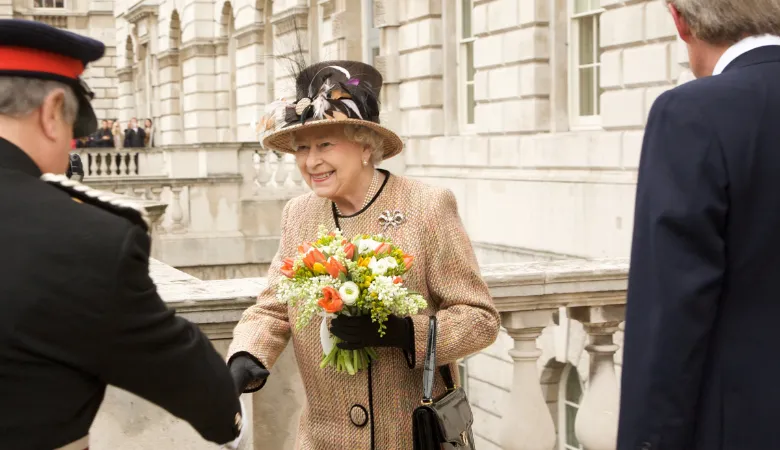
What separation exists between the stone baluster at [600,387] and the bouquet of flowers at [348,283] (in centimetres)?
120

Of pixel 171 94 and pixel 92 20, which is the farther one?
pixel 92 20

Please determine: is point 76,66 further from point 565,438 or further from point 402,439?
point 565,438

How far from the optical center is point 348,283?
3119 millimetres

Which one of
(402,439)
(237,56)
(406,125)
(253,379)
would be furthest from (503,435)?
(237,56)

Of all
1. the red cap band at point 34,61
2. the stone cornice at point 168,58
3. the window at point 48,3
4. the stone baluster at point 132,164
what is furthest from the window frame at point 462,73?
the window at point 48,3

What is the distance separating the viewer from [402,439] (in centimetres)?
335

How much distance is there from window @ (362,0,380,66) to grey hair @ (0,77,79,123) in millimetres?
17268

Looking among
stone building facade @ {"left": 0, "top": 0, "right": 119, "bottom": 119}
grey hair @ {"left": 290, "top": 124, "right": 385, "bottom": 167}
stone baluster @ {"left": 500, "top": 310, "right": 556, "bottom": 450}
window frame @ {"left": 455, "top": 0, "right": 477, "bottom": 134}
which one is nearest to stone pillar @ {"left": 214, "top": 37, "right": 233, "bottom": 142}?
window frame @ {"left": 455, "top": 0, "right": 477, "bottom": 134}

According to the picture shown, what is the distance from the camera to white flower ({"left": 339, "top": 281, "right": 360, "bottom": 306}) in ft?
10.2

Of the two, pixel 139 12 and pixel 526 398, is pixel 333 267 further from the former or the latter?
pixel 139 12

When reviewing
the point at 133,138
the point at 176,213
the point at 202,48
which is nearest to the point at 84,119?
the point at 176,213

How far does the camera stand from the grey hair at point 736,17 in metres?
2.52

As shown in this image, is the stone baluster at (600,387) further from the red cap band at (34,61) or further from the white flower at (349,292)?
the red cap band at (34,61)

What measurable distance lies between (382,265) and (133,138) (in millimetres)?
29408
